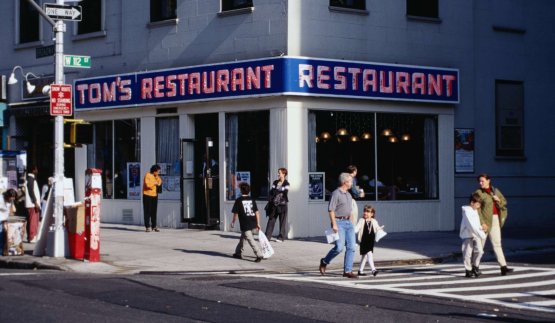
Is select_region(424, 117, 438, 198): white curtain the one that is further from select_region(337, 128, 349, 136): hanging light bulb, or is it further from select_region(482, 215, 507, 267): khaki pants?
select_region(482, 215, 507, 267): khaki pants

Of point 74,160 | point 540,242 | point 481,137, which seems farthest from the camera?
point 74,160

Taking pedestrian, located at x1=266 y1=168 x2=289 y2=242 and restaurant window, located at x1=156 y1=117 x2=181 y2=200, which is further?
restaurant window, located at x1=156 y1=117 x2=181 y2=200

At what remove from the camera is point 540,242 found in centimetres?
2405

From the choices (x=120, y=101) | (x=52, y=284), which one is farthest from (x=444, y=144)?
(x=52, y=284)

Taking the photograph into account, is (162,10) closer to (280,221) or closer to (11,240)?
(280,221)

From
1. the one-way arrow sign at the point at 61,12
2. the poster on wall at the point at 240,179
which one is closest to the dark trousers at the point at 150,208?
the poster on wall at the point at 240,179

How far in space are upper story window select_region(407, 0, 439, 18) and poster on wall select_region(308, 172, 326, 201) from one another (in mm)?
5630

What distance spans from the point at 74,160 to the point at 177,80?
5819 millimetres

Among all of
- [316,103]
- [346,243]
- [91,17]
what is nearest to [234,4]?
[316,103]

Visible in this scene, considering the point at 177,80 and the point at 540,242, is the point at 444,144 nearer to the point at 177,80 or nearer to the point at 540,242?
the point at 540,242

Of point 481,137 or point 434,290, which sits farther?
point 481,137

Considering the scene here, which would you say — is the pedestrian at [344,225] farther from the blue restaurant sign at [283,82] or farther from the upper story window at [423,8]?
the upper story window at [423,8]

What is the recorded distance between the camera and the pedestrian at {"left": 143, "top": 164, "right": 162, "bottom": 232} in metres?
25.3

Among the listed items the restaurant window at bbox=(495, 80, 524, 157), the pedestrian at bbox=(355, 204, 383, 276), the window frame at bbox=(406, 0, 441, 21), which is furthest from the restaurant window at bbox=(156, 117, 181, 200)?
the pedestrian at bbox=(355, 204, 383, 276)
